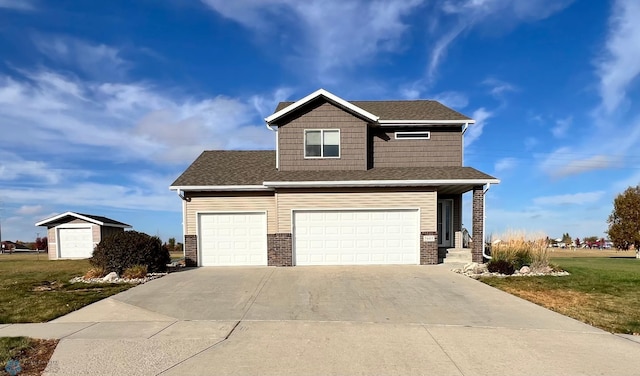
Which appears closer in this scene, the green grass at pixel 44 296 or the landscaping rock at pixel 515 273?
the green grass at pixel 44 296

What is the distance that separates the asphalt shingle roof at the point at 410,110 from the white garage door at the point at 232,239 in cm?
590

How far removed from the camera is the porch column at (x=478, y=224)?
14555mm

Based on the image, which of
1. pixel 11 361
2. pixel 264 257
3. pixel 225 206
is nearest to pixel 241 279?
pixel 264 257

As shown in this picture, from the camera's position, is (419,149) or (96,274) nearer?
(96,274)

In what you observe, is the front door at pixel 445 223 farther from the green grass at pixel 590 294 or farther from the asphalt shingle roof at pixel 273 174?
the green grass at pixel 590 294

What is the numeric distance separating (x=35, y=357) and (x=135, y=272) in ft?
23.7

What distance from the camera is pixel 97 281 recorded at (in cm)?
1191

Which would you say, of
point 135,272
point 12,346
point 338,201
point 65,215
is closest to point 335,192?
point 338,201

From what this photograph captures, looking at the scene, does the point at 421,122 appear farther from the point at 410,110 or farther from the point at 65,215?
the point at 65,215

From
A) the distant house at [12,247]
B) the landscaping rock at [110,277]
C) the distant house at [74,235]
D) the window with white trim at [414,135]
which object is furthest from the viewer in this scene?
the distant house at [12,247]

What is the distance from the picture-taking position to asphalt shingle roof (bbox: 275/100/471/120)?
646 inches

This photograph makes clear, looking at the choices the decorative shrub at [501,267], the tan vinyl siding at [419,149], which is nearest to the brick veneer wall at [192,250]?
the tan vinyl siding at [419,149]

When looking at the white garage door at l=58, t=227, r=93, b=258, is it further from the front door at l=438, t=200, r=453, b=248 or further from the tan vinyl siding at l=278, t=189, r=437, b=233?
the front door at l=438, t=200, r=453, b=248

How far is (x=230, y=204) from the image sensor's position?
49.3 ft
